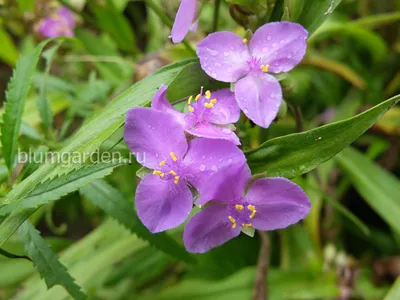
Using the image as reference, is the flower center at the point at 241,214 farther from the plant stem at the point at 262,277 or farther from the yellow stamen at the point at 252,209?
the plant stem at the point at 262,277

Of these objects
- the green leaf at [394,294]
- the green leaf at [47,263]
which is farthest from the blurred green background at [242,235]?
the green leaf at [47,263]

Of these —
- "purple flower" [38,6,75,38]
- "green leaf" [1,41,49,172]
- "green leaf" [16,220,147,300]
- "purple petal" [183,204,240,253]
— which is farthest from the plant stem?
"purple flower" [38,6,75,38]

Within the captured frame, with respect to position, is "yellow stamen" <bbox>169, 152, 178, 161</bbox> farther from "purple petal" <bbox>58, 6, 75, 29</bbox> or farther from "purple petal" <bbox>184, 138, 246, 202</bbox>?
"purple petal" <bbox>58, 6, 75, 29</bbox>

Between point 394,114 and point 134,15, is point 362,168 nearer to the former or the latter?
point 394,114

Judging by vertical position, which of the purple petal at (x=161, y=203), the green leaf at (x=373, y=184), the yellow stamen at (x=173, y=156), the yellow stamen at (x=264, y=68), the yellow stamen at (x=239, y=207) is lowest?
the green leaf at (x=373, y=184)

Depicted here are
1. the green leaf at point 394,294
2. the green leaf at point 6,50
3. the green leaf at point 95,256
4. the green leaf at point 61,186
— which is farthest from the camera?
the green leaf at point 6,50

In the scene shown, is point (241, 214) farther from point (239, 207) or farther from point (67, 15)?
point (67, 15)
